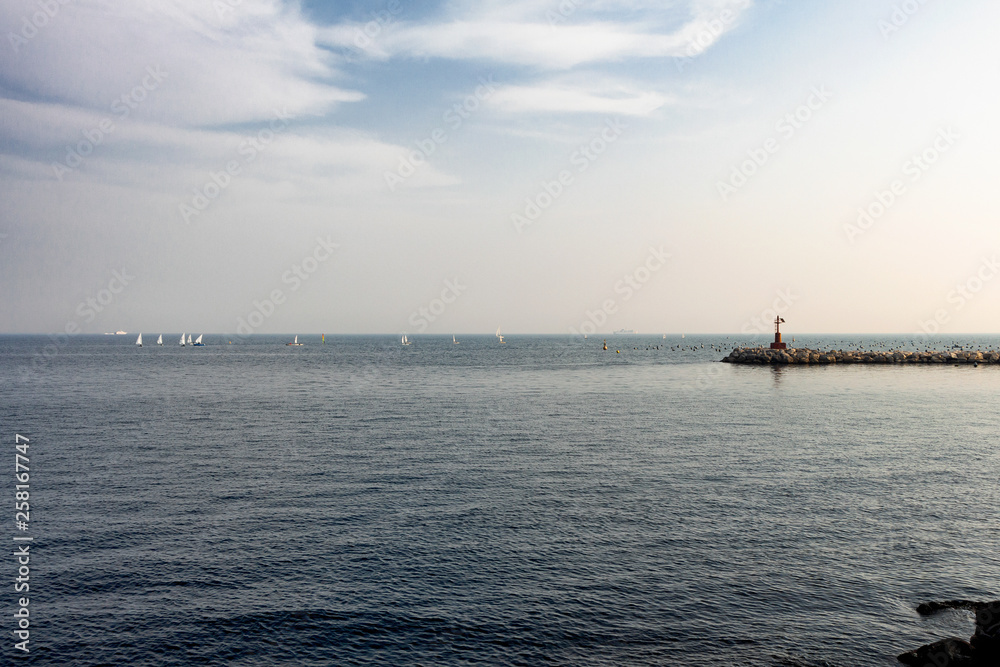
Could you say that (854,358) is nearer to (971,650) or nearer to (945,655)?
(971,650)

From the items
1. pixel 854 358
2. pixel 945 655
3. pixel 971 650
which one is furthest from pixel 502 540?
pixel 854 358

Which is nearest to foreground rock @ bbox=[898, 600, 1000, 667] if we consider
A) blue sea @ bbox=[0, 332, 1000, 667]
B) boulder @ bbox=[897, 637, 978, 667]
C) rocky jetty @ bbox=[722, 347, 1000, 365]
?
boulder @ bbox=[897, 637, 978, 667]

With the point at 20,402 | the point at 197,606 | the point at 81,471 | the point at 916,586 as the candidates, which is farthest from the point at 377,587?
the point at 20,402

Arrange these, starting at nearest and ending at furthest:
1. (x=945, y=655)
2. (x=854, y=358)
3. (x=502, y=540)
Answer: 1. (x=945, y=655)
2. (x=502, y=540)
3. (x=854, y=358)

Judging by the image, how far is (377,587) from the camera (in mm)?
19766

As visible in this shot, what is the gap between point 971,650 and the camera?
15.4 metres

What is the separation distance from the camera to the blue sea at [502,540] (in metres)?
16.9

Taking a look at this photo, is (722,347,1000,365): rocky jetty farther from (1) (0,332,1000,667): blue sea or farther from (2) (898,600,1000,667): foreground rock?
(2) (898,600,1000,667): foreground rock

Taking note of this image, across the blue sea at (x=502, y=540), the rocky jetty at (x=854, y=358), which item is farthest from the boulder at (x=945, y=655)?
the rocky jetty at (x=854, y=358)

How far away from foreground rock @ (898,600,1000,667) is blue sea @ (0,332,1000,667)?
2.30 feet

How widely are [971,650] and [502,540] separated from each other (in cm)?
1417

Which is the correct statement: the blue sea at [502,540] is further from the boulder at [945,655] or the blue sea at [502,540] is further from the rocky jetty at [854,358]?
the rocky jetty at [854,358]

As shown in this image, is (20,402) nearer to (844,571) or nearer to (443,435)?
(443,435)

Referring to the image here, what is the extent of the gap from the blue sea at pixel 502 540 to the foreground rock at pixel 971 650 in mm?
702
